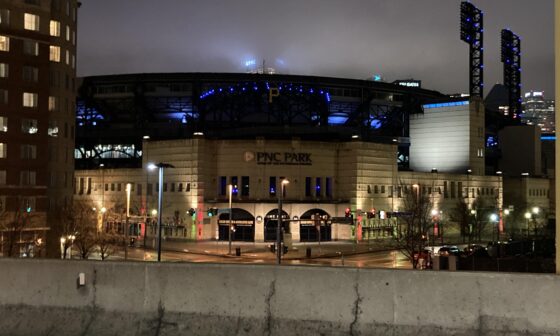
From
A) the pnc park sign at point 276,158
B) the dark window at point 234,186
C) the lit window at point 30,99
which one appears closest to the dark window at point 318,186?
the pnc park sign at point 276,158

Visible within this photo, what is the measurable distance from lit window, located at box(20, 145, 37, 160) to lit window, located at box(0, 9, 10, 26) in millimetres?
12861

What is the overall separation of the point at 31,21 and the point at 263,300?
6280 cm

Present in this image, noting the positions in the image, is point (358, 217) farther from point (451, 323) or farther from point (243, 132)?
point (451, 323)

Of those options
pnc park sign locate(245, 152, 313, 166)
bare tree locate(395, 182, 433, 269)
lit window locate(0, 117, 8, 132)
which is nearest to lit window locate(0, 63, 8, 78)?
lit window locate(0, 117, 8, 132)

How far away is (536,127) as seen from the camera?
138875 millimetres

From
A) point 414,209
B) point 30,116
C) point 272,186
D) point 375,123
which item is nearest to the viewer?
point 414,209

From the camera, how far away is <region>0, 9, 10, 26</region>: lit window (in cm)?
6350

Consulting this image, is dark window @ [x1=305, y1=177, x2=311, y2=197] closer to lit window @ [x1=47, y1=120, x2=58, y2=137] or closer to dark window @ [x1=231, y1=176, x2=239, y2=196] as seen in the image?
dark window @ [x1=231, y1=176, x2=239, y2=196]

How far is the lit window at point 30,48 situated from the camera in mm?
64875

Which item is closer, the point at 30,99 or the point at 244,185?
the point at 30,99

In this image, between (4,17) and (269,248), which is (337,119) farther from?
(4,17)

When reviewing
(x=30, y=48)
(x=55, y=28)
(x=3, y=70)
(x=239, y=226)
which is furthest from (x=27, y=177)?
(x=239, y=226)

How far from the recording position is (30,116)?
64.8 m

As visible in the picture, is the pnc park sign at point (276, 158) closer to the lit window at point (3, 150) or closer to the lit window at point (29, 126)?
the lit window at point (29, 126)
